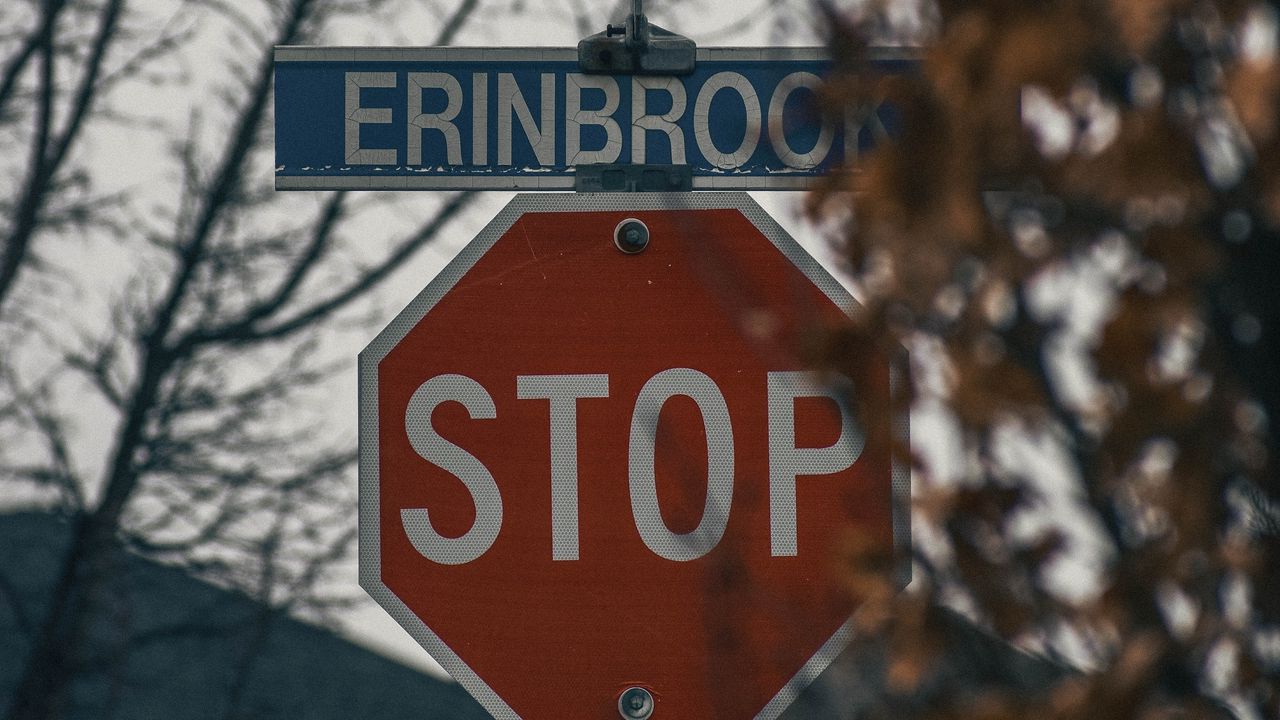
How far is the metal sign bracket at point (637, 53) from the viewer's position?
9.45 ft

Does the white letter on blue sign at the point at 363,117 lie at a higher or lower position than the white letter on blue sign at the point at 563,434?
higher

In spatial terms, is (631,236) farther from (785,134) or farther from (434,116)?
(434,116)

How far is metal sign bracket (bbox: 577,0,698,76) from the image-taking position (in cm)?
288

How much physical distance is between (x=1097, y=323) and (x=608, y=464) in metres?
1.15


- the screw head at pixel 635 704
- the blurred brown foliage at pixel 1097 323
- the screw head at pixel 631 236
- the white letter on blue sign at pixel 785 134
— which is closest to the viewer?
the blurred brown foliage at pixel 1097 323

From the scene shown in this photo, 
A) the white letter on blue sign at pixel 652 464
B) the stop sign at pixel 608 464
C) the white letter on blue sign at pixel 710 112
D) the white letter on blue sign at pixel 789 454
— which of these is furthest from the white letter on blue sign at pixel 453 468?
the white letter on blue sign at pixel 710 112

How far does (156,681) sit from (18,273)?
4.19 metres

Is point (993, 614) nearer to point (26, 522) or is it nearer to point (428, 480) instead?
point (428, 480)

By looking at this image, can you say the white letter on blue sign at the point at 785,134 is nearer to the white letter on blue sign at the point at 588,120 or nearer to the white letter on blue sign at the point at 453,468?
the white letter on blue sign at the point at 588,120

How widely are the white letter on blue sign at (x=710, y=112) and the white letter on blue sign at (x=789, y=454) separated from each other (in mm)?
426

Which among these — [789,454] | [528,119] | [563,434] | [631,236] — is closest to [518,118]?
[528,119]

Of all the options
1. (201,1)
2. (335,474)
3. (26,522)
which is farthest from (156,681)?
(201,1)

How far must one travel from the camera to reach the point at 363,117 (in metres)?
2.91

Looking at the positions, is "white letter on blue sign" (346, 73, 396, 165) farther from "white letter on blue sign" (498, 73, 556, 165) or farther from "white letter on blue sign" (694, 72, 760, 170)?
"white letter on blue sign" (694, 72, 760, 170)
